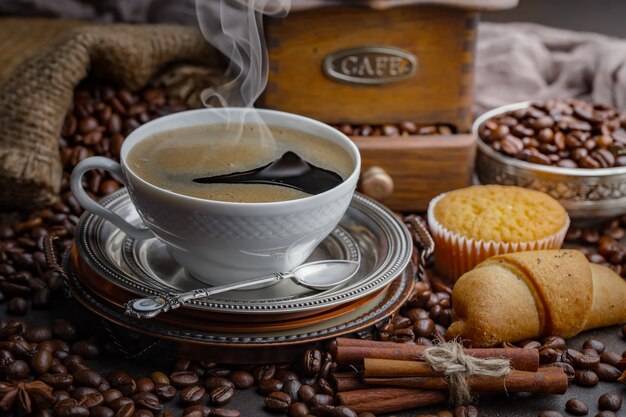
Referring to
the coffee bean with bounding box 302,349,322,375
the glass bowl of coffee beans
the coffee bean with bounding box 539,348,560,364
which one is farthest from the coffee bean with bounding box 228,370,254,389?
the glass bowl of coffee beans

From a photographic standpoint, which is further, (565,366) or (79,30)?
(79,30)

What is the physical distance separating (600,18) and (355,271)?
2.41m

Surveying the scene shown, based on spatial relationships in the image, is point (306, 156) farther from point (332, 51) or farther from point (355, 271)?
point (332, 51)

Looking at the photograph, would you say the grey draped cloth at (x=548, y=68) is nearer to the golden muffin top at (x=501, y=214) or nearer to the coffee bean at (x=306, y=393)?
the golden muffin top at (x=501, y=214)

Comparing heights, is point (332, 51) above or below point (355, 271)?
above

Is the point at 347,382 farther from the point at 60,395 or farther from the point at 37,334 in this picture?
the point at 37,334

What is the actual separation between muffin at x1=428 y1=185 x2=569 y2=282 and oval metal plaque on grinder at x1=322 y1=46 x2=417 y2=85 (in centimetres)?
41

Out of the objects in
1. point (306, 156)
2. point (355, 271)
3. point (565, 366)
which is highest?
point (306, 156)

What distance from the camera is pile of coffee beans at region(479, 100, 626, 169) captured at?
2.20 meters

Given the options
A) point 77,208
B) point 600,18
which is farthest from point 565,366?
point 600,18

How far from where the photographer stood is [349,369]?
62.4 inches

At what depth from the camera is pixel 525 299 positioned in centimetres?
169

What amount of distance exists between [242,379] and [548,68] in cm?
198

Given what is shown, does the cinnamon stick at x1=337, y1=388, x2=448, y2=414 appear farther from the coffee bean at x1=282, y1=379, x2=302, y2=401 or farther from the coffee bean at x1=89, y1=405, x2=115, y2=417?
the coffee bean at x1=89, y1=405, x2=115, y2=417
